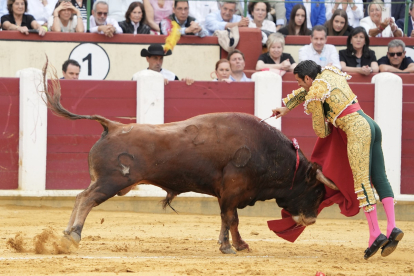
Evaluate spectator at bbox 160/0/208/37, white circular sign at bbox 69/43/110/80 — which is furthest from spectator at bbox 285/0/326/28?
white circular sign at bbox 69/43/110/80

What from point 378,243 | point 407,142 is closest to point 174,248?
point 378,243

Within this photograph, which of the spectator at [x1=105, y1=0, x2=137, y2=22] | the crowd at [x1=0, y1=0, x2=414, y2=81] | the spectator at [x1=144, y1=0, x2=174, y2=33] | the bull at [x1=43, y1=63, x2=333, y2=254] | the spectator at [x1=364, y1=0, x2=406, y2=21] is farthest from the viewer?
the spectator at [x1=364, y1=0, x2=406, y2=21]

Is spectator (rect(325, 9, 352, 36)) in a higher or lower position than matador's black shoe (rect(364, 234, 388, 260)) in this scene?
higher

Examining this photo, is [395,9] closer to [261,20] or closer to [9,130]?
[261,20]

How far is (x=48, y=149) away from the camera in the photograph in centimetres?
787

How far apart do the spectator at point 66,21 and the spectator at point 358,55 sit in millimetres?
3394

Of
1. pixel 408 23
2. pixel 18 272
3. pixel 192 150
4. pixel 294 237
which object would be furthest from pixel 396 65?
pixel 18 272

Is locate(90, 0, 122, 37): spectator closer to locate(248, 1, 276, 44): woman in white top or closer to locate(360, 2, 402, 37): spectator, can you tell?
locate(248, 1, 276, 44): woman in white top

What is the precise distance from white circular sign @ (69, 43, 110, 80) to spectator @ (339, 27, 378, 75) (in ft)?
10.1

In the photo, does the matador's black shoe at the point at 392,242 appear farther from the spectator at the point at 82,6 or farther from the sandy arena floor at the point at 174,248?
the spectator at the point at 82,6

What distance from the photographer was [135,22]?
9133 mm

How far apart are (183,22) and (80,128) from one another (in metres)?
2.17

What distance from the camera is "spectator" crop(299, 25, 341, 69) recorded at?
8.85m

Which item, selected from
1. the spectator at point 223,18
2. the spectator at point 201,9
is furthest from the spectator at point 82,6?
the spectator at point 223,18
